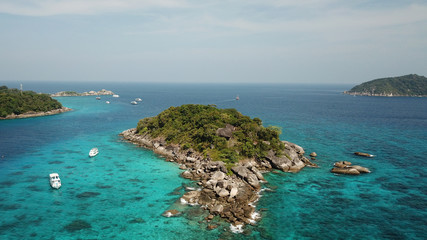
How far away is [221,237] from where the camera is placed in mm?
35688

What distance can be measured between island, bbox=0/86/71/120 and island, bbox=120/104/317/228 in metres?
81.2

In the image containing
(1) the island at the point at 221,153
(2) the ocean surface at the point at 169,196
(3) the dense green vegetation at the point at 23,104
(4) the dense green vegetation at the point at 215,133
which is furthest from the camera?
(3) the dense green vegetation at the point at 23,104

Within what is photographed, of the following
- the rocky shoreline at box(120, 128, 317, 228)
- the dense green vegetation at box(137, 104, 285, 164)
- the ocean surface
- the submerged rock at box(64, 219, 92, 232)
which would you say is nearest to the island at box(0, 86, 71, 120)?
the ocean surface

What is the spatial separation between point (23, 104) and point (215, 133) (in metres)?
125

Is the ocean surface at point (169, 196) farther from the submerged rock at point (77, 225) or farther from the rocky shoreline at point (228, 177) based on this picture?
the rocky shoreline at point (228, 177)

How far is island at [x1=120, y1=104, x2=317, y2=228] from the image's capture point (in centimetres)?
4591

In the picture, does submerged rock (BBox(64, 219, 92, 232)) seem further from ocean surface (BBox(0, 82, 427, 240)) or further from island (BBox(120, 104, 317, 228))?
island (BBox(120, 104, 317, 228))

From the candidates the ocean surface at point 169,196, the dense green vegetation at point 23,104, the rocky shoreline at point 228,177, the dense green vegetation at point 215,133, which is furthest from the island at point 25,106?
the rocky shoreline at point 228,177

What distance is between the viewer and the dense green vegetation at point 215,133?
64562 mm

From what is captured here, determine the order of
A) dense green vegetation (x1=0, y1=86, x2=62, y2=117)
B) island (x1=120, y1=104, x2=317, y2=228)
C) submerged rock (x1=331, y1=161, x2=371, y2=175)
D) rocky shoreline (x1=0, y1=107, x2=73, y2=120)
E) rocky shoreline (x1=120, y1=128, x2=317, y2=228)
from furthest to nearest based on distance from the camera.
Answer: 1. dense green vegetation (x1=0, y1=86, x2=62, y2=117)
2. rocky shoreline (x1=0, y1=107, x2=73, y2=120)
3. submerged rock (x1=331, y1=161, x2=371, y2=175)
4. island (x1=120, y1=104, x2=317, y2=228)
5. rocky shoreline (x1=120, y1=128, x2=317, y2=228)

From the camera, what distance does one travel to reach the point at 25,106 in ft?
441

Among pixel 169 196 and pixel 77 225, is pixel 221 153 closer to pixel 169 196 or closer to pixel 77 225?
pixel 169 196

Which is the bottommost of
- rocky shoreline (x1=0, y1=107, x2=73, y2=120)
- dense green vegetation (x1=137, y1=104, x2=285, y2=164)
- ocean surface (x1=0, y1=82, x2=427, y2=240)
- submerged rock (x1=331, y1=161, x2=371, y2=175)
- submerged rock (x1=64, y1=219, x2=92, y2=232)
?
submerged rock (x1=64, y1=219, x2=92, y2=232)

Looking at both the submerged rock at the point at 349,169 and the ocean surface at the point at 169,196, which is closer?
the ocean surface at the point at 169,196
